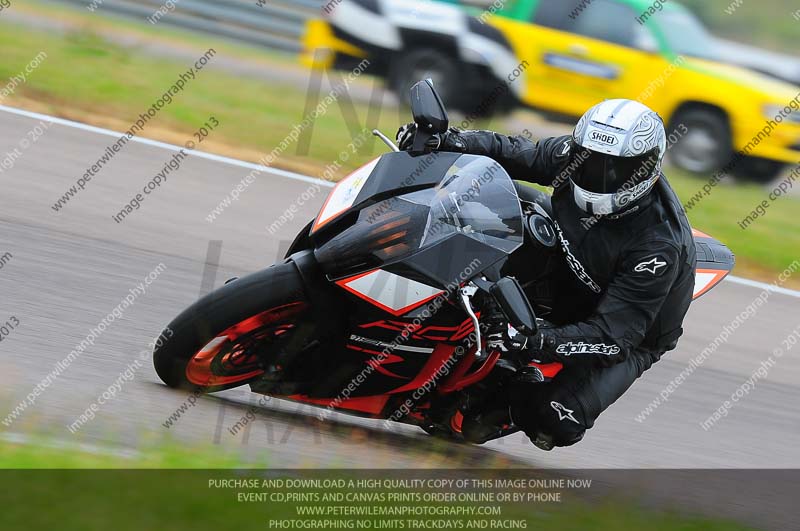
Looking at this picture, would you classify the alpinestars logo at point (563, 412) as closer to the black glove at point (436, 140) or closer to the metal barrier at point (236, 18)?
the black glove at point (436, 140)

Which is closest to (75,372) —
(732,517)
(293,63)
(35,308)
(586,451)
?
(35,308)

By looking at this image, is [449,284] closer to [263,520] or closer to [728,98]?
[263,520]

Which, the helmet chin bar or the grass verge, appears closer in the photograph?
the helmet chin bar

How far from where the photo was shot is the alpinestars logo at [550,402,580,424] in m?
4.74

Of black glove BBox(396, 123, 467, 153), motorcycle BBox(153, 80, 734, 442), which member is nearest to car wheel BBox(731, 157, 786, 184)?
black glove BBox(396, 123, 467, 153)

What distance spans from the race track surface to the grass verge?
0.78m

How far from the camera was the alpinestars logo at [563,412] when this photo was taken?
4.74m

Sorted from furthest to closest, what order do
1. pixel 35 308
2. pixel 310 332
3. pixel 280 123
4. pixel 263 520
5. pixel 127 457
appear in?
pixel 280 123 → pixel 35 308 → pixel 310 332 → pixel 127 457 → pixel 263 520

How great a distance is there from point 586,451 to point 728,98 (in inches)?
273

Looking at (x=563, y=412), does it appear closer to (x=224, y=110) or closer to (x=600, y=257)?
(x=600, y=257)

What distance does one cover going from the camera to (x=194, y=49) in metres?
12.3

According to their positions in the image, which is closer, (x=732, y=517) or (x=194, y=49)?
(x=732, y=517)

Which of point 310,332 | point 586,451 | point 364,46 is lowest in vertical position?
point 364,46

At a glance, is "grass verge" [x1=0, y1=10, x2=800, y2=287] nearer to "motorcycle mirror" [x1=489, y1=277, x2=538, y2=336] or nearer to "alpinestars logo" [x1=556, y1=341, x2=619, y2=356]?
"alpinestars logo" [x1=556, y1=341, x2=619, y2=356]
